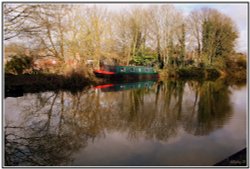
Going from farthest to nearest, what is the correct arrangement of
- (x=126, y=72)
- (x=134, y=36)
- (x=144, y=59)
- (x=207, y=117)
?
1. (x=126, y=72)
2. (x=144, y=59)
3. (x=134, y=36)
4. (x=207, y=117)

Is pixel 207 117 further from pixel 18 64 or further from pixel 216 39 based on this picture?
pixel 216 39

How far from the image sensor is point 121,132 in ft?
16.5

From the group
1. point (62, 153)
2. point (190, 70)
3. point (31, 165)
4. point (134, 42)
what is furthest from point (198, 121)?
point (190, 70)

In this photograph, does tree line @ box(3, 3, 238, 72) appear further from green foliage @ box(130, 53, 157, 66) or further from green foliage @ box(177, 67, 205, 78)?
green foliage @ box(177, 67, 205, 78)

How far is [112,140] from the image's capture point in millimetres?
4598

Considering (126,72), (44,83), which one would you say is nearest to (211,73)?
Answer: (126,72)

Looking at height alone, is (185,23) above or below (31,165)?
above

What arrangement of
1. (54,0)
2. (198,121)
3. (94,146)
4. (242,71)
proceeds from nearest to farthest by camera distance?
(54,0), (94,146), (198,121), (242,71)

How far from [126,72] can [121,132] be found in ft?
26.6

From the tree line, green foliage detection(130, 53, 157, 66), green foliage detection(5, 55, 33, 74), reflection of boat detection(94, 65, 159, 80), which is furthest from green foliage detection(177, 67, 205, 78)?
green foliage detection(5, 55, 33, 74)

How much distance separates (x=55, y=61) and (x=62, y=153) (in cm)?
672

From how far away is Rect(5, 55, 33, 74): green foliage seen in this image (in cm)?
816

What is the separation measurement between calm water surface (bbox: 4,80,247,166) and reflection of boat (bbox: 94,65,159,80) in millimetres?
4421

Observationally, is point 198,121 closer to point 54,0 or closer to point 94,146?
point 94,146
